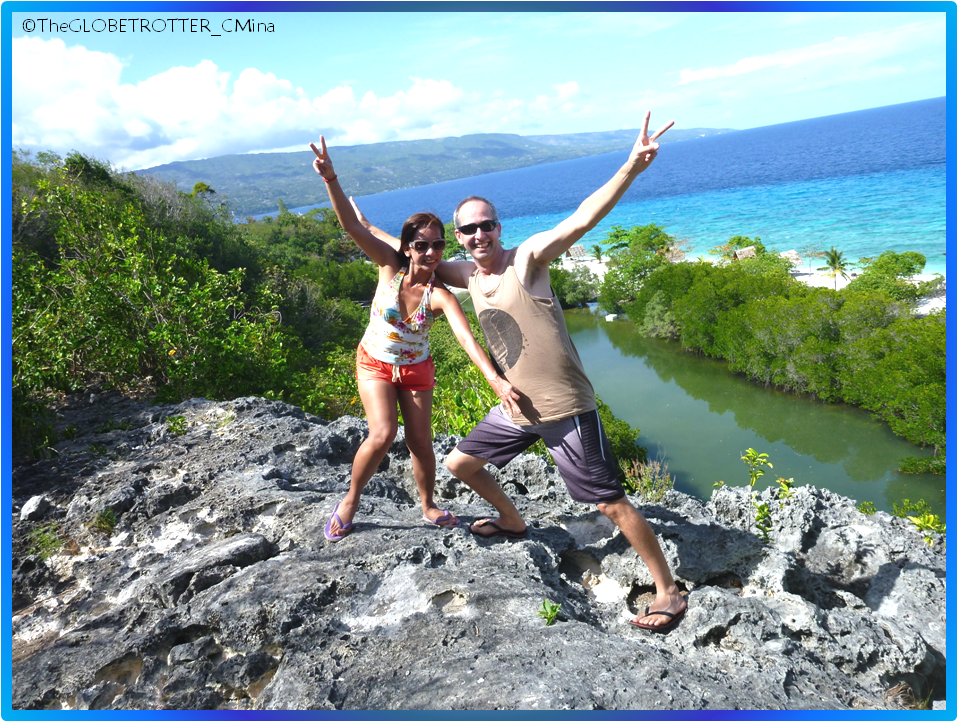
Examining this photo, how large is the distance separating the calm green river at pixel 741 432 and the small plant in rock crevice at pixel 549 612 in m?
15.0

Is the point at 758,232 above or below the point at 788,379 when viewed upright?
above

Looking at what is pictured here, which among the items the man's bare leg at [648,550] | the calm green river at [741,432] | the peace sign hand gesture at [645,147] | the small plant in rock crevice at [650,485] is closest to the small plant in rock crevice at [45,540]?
the man's bare leg at [648,550]

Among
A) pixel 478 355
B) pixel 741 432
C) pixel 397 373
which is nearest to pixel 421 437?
pixel 397 373

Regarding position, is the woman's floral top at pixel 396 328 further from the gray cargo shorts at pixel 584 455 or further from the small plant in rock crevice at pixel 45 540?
the small plant in rock crevice at pixel 45 540

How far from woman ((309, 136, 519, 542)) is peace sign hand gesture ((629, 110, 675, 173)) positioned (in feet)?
3.75

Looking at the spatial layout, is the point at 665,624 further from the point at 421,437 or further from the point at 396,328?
the point at 396,328

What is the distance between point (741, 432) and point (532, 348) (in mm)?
21082

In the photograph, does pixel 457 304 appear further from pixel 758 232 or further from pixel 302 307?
pixel 758 232

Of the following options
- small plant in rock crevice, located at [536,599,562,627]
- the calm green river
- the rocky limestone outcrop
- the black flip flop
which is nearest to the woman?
the rocky limestone outcrop

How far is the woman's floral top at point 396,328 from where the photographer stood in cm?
341

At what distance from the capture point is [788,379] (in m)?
24.7

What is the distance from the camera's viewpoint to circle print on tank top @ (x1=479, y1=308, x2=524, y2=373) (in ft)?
10.0

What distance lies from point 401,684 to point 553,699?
678 millimetres

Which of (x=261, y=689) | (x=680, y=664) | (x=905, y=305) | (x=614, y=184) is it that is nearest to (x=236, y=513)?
(x=261, y=689)
